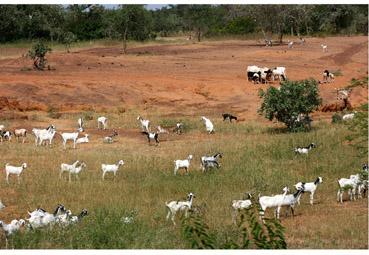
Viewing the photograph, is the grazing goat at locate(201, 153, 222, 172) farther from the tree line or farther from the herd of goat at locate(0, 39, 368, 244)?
the tree line

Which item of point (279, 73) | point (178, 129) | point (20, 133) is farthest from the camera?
point (279, 73)

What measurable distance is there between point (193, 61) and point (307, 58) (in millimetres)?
7947

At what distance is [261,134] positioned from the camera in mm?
Result: 21609

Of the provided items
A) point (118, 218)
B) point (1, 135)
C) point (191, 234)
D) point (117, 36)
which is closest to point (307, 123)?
point (1, 135)

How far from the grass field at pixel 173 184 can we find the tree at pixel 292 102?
0.58 m

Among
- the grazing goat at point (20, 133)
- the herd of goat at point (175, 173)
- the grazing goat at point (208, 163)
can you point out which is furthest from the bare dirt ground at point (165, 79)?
the grazing goat at point (208, 163)

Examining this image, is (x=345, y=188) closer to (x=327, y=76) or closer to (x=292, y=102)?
(x=292, y=102)

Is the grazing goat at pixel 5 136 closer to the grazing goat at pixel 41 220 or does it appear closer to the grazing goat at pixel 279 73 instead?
the grazing goat at pixel 41 220

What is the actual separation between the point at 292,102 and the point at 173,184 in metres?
8.57

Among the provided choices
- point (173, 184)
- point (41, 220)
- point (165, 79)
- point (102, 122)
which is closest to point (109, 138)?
point (102, 122)

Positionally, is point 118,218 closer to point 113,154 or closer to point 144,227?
point 144,227

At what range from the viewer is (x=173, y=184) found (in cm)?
1438

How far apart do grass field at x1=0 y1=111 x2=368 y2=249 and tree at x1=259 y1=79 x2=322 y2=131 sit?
581 mm

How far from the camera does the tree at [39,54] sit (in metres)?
35.8
